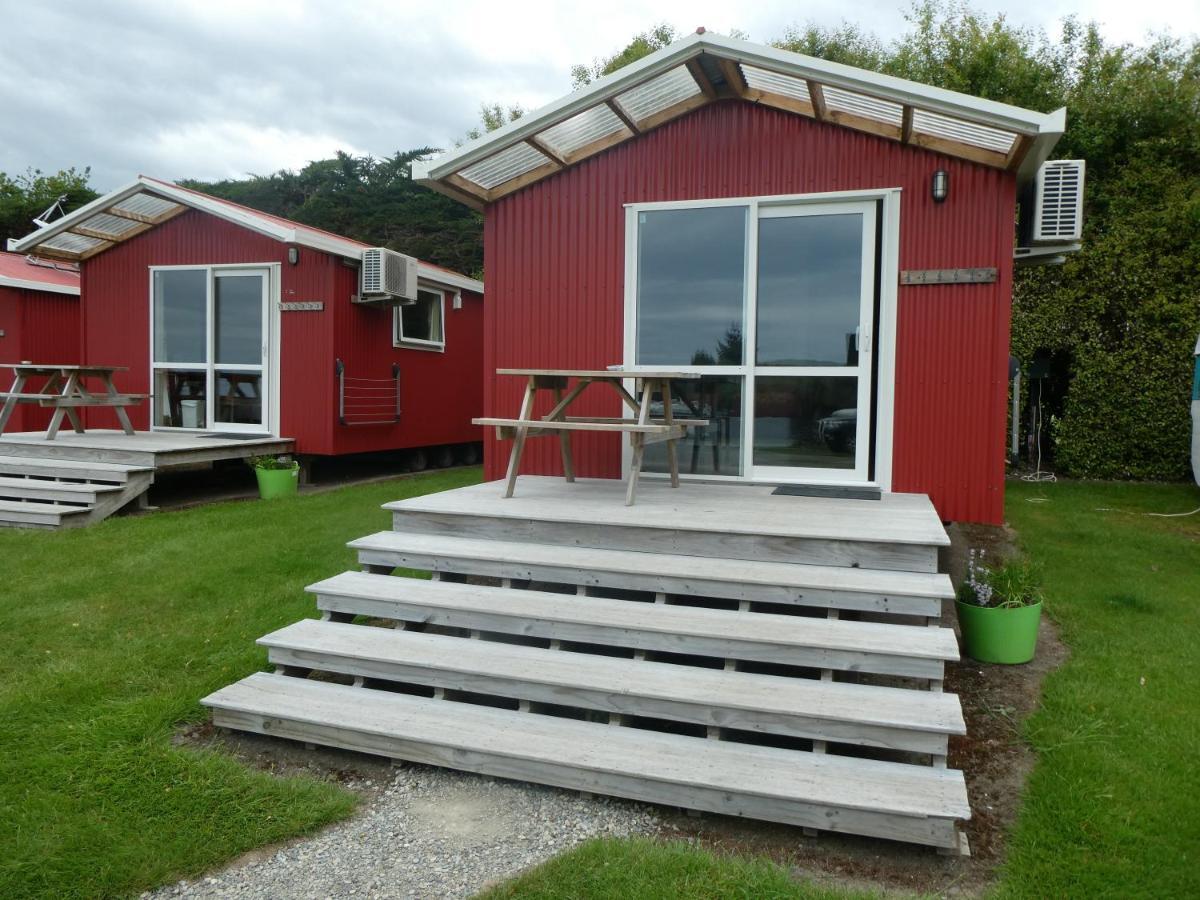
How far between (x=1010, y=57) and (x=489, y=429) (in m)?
12.0

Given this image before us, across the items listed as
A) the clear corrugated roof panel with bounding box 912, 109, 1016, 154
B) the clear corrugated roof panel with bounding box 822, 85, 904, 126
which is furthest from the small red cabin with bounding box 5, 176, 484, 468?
the clear corrugated roof panel with bounding box 912, 109, 1016, 154

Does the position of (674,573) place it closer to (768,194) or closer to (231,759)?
(231,759)

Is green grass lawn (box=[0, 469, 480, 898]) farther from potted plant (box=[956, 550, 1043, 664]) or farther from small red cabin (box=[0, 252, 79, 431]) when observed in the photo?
small red cabin (box=[0, 252, 79, 431])

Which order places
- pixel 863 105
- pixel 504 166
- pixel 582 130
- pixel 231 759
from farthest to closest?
pixel 504 166 → pixel 582 130 → pixel 863 105 → pixel 231 759

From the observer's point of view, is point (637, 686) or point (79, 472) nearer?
point (637, 686)

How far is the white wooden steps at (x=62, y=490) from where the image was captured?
5.91 m

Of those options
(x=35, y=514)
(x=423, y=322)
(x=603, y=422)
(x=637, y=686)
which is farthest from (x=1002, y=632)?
(x=423, y=322)

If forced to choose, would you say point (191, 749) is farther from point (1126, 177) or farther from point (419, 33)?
point (419, 33)

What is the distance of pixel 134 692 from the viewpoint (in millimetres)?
3068

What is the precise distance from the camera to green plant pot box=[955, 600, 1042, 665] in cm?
348

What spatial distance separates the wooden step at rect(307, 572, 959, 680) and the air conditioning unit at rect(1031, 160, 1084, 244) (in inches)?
121

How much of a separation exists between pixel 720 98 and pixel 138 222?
20.9 ft

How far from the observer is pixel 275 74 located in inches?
912

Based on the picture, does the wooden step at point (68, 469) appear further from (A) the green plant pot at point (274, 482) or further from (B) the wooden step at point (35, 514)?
(A) the green plant pot at point (274, 482)
